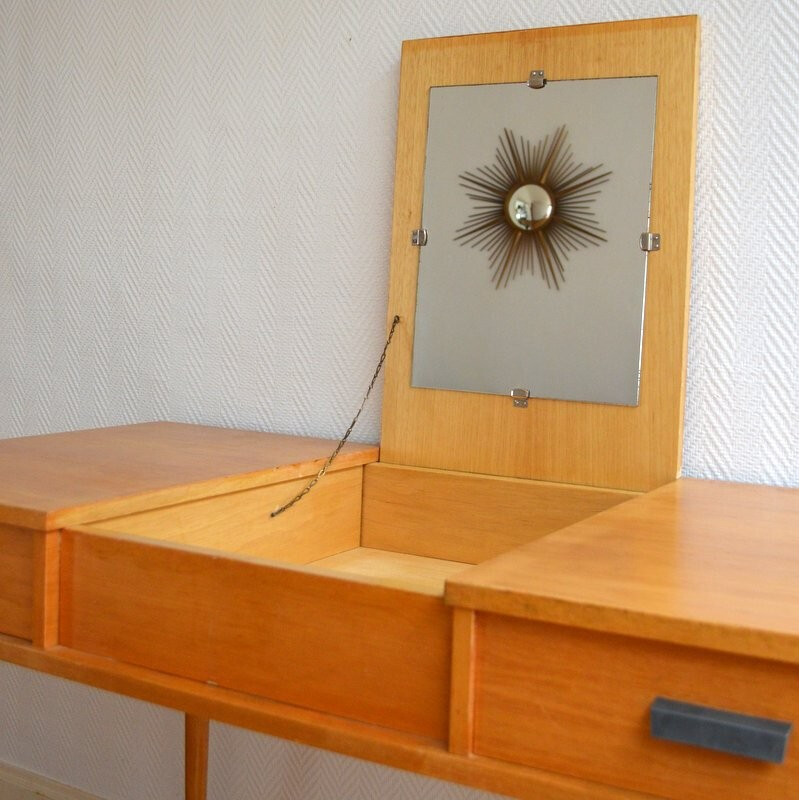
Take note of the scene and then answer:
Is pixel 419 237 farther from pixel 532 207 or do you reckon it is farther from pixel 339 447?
pixel 339 447

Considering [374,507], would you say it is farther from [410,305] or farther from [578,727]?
[578,727]

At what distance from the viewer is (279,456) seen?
3.84 ft

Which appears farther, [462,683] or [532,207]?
[532,207]

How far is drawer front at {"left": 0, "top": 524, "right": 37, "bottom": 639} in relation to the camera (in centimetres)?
85

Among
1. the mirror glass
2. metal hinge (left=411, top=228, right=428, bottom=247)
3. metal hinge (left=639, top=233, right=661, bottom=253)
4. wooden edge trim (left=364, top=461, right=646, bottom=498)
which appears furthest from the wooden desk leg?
metal hinge (left=639, top=233, right=661, bottom=253)

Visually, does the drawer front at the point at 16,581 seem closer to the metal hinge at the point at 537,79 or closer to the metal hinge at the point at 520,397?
the metal hinge at the point at 520,397

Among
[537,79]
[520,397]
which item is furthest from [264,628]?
[537,79]

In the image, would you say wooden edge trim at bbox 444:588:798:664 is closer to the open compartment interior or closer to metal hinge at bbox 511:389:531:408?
the open compartment interior

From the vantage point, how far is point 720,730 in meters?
0.59

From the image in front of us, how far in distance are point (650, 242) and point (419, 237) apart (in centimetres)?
28

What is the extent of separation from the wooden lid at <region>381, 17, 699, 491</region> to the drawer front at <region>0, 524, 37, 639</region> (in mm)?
519

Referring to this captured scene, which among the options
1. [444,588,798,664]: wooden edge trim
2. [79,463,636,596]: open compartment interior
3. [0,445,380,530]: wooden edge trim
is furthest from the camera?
[79,463,636,596]: open compartment interior

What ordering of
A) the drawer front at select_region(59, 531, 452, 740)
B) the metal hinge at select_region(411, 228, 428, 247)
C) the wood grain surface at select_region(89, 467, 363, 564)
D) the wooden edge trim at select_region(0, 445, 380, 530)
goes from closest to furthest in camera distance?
the drawer front at select_region(59, 531, 452, 740)
the wooden edge trim at select_region(0, 445, 380, 530)
the wood grain surface at select_region(89, 467, 363, 564)
the metal hinge at select_region(411, 228, 428, 247)

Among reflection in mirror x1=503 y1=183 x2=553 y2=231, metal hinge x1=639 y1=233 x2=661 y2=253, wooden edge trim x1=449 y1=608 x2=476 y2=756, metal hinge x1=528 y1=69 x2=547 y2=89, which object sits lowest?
wooden edge trim x1=449 y1=608 x2=476 y2=756
